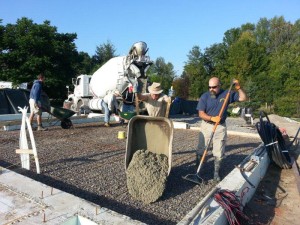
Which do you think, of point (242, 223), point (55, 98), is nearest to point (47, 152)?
point (242, 223)

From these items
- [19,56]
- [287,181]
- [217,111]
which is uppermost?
[19,56]

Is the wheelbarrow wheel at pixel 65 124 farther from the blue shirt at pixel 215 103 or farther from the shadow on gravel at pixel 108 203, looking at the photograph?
the blue shirt at pixel 215 103

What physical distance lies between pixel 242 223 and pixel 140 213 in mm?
1310

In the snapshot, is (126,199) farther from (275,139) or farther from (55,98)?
(55,98)

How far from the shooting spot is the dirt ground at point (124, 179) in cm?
392

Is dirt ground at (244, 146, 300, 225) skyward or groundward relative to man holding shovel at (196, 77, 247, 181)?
groundward

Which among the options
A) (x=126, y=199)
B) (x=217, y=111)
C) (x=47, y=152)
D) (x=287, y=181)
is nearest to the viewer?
(x=126, y=199)

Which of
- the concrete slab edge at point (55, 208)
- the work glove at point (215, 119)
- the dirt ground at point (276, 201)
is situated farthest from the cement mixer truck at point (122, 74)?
the concrete slab edge at point (55, 208)

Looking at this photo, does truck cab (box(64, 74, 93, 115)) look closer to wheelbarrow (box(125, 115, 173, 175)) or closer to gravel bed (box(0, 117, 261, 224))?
gravel bed (box(0, 117, 261, 224))

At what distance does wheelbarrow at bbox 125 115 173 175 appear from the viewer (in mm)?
4699

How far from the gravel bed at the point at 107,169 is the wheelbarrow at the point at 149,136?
0.58 m

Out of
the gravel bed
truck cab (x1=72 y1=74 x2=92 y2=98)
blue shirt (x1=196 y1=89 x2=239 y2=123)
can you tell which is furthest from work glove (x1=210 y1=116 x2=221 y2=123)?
truck cab (x1=72 y1=74 x2=92 y2=98)

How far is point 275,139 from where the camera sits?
22.1ft

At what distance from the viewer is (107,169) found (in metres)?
5.48
